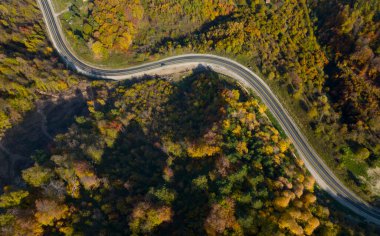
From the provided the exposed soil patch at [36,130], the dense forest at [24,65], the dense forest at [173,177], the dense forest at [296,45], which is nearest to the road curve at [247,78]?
the dense forest at [296,45]

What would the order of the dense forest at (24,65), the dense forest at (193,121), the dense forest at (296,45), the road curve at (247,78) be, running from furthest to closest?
the dense forest at (296,45), the dense forest at (24,65), the road curve at (247,78), the dense forest at (193,121)

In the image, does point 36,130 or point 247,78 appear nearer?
point 36,130

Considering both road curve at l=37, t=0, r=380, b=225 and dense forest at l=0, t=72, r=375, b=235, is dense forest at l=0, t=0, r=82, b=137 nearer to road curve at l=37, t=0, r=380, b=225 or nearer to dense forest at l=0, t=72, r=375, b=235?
road curve at l=37, t=0, r=380, b=225

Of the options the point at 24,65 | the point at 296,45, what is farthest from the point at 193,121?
Result: the point at 24,65

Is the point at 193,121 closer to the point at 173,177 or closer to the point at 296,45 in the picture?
the point at 173,177

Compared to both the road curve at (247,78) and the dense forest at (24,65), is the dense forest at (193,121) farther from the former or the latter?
the road curve at (247,78)

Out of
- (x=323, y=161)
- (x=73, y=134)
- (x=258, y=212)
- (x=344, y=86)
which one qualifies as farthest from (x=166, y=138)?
(x=344, y=86)

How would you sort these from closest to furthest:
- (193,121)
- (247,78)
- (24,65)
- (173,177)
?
(173,177) → (193,121) → (24,65) → (247,78)
